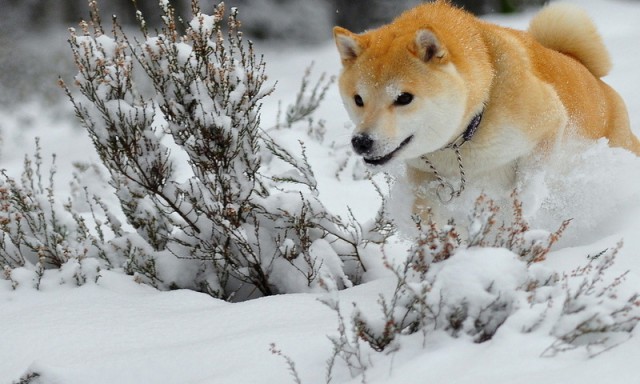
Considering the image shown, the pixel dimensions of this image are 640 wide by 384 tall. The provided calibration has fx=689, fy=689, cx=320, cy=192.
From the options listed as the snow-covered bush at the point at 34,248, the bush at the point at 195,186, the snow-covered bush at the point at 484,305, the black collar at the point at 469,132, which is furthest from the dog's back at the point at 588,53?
the snow-covered bush at the point at 34,248

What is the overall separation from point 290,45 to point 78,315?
266 inches

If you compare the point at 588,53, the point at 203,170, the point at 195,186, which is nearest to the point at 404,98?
the point at 203,170

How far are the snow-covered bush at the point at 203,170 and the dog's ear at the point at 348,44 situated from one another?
1.29 ft

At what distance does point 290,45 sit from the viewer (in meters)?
8.87

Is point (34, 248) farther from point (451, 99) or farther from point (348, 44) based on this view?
point (451, 99)

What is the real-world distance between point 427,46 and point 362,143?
18.5 inches

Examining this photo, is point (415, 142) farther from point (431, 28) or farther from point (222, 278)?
point (222, 278)

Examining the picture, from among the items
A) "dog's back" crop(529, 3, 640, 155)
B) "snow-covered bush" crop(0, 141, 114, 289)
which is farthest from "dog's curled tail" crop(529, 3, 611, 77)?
"snow-covered bush" crop(0, 141, 114, 289)

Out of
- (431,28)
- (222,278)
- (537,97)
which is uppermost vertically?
(431,28)

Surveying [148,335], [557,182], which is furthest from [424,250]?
[557,182]

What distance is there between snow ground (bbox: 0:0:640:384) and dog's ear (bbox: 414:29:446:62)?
72 cm

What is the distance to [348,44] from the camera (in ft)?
9.71

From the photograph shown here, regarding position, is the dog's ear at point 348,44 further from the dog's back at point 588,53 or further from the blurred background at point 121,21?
the blurred background at point 121,21

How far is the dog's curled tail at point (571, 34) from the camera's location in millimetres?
3758
